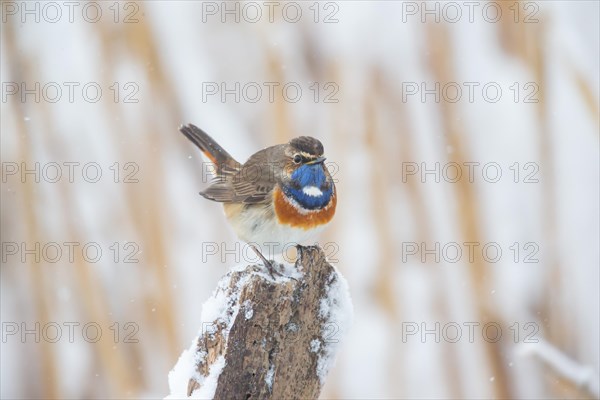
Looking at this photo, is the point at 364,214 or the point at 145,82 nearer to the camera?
the point at 145,82

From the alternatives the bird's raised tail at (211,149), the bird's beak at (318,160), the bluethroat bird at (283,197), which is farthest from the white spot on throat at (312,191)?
the bird's raised tail at (211,149)

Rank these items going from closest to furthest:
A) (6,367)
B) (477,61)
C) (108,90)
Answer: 1. (108,90)
2. (6,367)
3. (477,61)

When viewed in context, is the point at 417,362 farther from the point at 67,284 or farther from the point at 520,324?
the point at 67,284

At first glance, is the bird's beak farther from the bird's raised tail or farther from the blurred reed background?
the blurred reed background

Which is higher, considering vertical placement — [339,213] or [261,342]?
[339,213]

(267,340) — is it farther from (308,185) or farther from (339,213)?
(339,213)

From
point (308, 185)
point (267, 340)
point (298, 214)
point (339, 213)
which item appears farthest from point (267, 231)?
point (339, 213)

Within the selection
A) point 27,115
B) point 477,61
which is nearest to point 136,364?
point 27,115

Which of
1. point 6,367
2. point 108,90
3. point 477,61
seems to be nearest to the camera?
point 108,90
